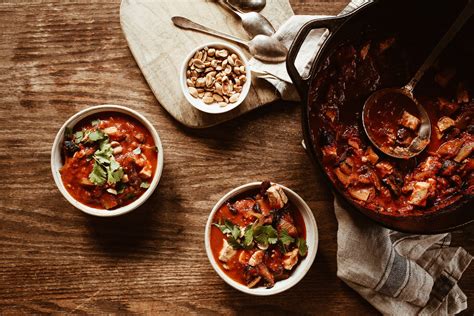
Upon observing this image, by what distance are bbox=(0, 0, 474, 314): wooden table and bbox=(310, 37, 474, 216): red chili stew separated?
0.69 ft

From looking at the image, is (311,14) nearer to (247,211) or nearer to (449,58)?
(449,58)

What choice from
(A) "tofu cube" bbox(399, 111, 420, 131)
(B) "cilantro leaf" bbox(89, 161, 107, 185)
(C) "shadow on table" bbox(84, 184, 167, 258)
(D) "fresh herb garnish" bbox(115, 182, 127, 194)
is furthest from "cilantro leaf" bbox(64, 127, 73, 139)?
(A) "tofu cube" bbox(399, 111, 420, 131)

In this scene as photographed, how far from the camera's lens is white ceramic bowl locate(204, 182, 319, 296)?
238cm

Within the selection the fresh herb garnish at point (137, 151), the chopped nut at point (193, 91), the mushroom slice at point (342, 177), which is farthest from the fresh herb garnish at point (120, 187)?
the mushroom slice at point (342, 177)

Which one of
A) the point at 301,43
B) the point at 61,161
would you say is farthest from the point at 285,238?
the point at 61,161

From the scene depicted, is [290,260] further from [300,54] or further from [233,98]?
[300,54]

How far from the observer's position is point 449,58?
259 centimetres

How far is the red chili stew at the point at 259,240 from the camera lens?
2.38m

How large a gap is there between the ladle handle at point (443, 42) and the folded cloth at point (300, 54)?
43 cm

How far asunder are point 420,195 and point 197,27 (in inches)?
55.7

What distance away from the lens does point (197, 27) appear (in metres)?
2.61

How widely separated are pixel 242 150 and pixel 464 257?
127 cm

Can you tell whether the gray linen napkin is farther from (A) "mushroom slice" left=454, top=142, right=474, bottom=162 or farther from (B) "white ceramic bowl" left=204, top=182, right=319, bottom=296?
(A) "mushroom slice" left=454, top=142, right=474, bottom=162

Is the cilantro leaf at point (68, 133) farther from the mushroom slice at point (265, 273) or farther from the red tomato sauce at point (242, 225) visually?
the mushroom slice at point (265, 273)
